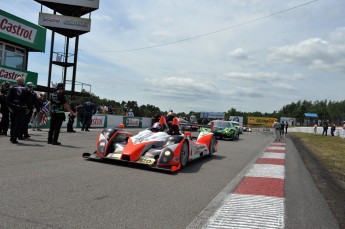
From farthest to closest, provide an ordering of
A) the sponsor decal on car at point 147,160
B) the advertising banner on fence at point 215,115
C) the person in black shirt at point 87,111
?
the advertising banner on fence at point 215,115
the person in black shirt at point 87,111
the sponsor decal on car at point 147,160

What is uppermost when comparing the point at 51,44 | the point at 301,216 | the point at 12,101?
the point at 51,44

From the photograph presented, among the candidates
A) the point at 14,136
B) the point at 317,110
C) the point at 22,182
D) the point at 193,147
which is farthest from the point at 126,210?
the point at 317,110

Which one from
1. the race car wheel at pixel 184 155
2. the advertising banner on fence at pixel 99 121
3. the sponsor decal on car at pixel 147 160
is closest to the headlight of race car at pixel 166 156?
the sponsor decal on car at pixel 147 160

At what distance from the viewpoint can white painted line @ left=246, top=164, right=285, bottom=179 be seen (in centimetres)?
824

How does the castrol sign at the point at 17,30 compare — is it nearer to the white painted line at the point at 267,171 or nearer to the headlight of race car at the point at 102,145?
the headlight of race car at the point at 102,145

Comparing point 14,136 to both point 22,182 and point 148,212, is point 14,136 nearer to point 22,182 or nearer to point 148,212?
point 22,182

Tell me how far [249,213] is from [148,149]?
3646mm

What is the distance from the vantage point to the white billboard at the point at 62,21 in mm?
36156

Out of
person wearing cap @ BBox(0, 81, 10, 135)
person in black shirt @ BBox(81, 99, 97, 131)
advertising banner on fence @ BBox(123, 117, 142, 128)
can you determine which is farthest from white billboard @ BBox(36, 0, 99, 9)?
person wearing cap @ BBox(0, 81, 10, 135)

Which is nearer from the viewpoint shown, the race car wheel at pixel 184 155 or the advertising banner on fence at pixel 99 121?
the race car wheel at pixel 184 155

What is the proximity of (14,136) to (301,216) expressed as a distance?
810 centimetres

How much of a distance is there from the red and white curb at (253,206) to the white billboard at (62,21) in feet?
109

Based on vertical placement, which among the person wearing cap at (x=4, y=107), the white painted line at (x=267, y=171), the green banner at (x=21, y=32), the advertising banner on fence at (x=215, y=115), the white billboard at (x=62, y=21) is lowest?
the white painted line at (x=267, y=171)

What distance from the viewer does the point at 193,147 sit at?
9.22m
